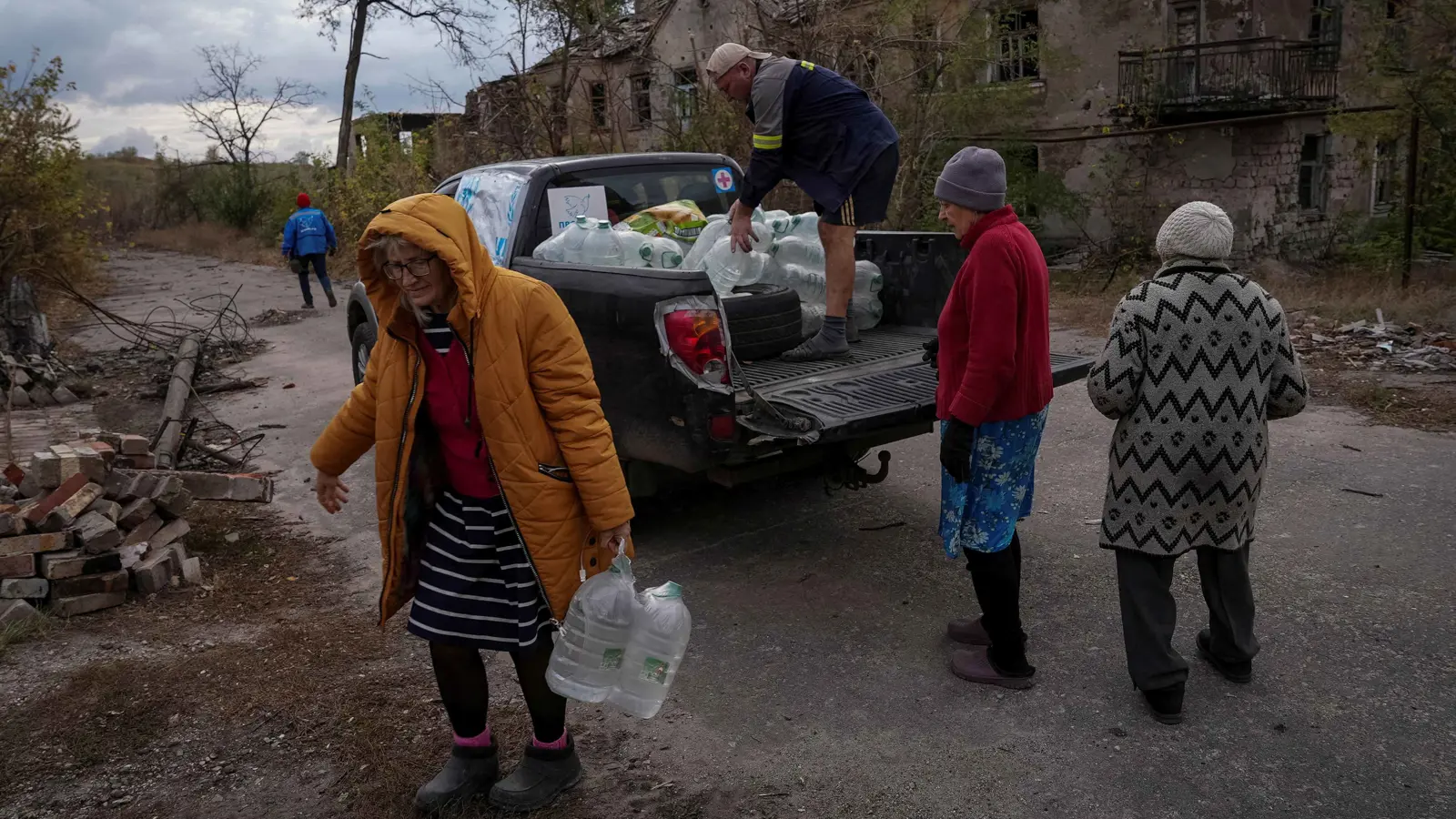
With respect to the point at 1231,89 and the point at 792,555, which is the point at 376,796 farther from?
the point at 1231,89

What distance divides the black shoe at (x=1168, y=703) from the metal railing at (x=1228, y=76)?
18333 millimetres

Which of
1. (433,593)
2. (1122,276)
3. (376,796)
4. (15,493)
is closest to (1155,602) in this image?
(433,593)

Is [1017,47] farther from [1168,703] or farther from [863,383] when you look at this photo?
[1168,703]

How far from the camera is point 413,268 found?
2584mm

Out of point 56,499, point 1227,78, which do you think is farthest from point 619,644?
point 1227,78

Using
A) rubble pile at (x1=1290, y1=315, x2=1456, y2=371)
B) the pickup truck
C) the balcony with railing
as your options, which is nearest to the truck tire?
the pickup truck

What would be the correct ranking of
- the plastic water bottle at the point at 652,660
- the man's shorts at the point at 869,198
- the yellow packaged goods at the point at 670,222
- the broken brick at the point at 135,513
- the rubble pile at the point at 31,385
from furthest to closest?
the rubble pile at the point at 31,385, the yellow packaged goods at the point at 670,222, the man's shorts at the point at 869,198, the broken brick at the point at 135,513, the plastic water bottle at the point at 652,660

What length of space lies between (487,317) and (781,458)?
224 centimetres

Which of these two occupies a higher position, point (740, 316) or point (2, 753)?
point (740, 316)

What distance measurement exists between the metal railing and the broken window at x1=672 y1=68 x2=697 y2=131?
873 cm

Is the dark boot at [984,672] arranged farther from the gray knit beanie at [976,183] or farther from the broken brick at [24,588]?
the broken brick at [24,588]

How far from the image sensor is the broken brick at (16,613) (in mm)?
4305

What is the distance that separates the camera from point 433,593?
279 cm

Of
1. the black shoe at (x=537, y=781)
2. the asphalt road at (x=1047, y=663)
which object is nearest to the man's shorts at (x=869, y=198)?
the asphalt road at (x=1047, y=663)
